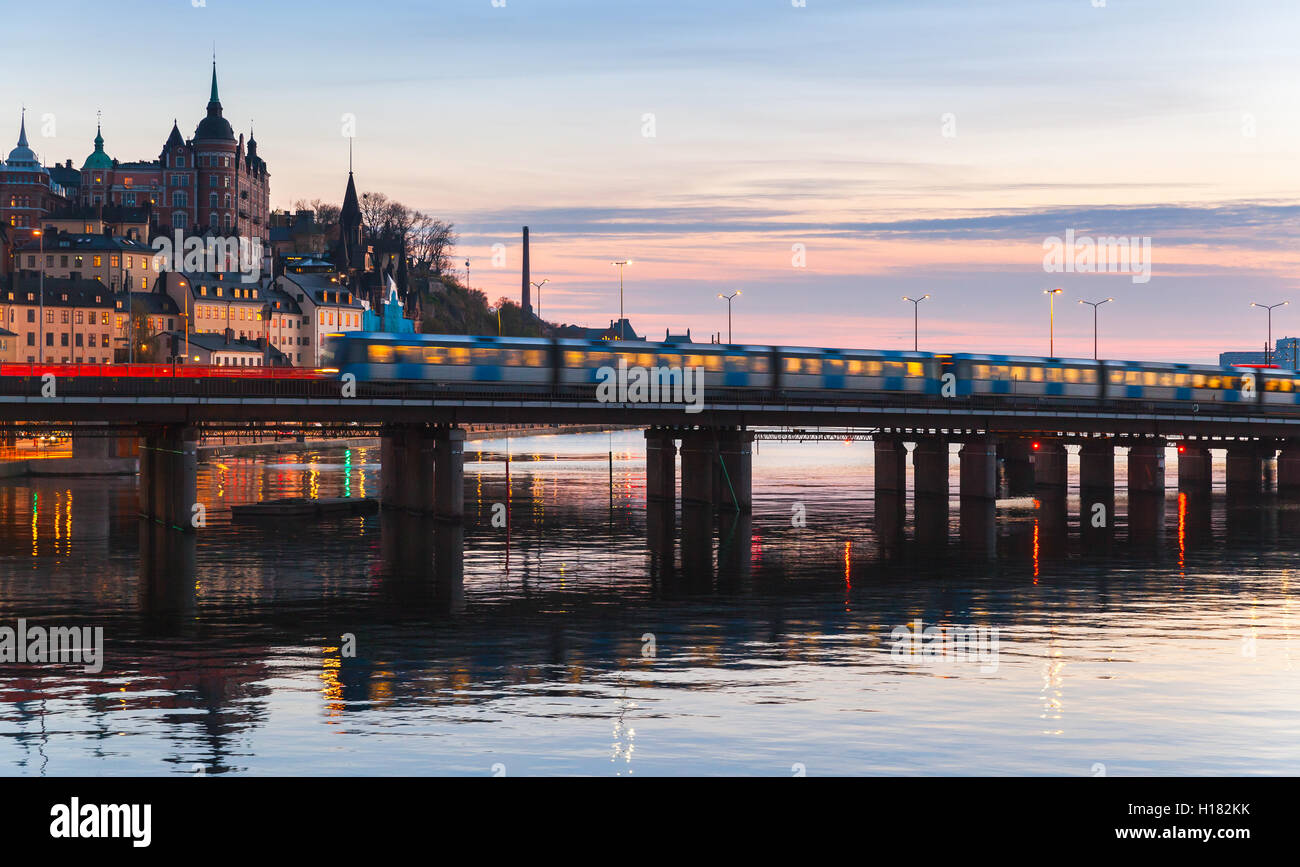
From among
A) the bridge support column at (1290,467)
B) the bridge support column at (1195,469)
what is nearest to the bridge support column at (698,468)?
the bridge support column at (1195,469)

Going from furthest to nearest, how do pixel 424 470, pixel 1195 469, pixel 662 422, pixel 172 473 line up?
pixel 1195 469, pixel 424 470, pixel 662 422, pixel 172 473

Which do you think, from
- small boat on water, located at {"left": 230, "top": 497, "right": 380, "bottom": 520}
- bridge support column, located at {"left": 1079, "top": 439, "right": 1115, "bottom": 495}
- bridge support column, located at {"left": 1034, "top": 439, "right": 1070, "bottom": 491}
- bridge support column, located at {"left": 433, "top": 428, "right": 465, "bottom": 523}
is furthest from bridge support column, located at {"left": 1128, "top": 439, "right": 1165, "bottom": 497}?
small boat on water, located at {"left": 230, "top": 497, "right": 380, "bottom": 520}

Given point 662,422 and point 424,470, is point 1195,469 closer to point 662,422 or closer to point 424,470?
point 662,422

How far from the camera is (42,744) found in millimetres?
29703

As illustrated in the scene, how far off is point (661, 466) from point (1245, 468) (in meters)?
60.2

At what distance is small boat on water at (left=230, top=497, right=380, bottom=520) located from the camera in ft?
304

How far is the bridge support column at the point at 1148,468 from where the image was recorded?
358 ft

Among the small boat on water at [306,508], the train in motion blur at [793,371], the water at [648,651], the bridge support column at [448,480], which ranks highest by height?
the train in motion blur at [793,371]

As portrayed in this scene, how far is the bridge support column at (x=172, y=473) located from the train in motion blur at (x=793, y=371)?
10222 mm

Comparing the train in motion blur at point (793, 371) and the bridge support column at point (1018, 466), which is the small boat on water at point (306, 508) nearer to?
the train in motion blur at point (793, 371)

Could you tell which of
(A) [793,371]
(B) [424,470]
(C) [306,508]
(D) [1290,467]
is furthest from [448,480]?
(D) [1290,467]

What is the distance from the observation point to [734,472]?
300 ft

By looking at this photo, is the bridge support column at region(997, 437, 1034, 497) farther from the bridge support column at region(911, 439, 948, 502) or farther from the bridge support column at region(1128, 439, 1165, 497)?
the bridge support column at region(911, 439, 948, 502)
